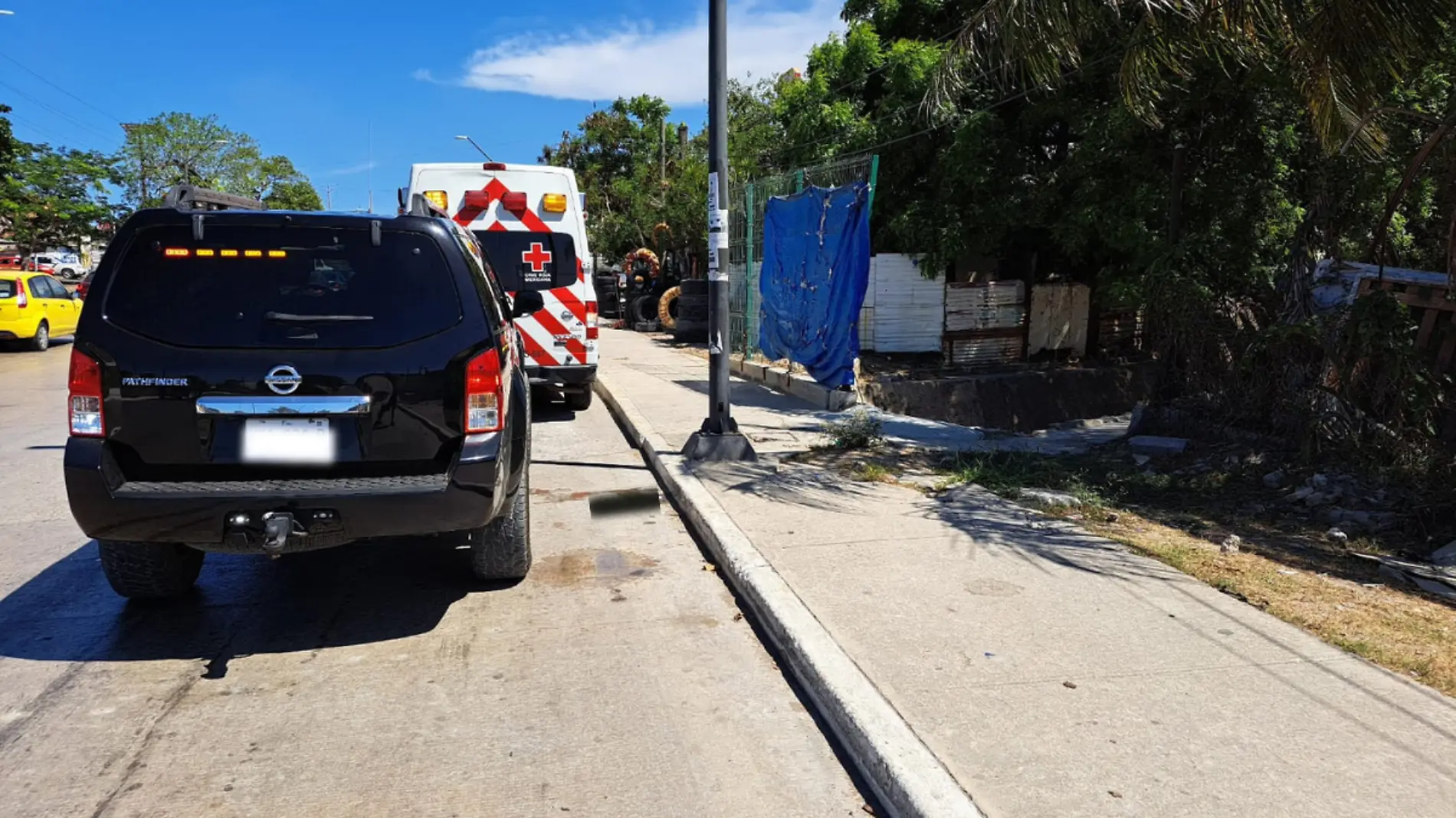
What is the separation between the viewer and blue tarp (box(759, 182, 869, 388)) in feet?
33.7

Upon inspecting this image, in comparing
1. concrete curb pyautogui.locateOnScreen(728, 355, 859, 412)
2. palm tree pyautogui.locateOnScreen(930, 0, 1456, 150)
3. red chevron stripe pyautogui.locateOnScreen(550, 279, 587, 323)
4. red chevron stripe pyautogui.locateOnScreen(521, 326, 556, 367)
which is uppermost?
palm tree pyautogui.locateOnScreen(930, 0, 1456, 150)

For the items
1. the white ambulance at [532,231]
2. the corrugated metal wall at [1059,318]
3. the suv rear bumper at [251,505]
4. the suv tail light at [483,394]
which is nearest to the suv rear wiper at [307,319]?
the suv tail light at [483,394]

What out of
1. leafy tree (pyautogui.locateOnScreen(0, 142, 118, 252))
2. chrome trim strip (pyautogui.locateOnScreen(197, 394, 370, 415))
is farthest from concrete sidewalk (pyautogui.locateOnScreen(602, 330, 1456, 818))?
leafy tree (pyautogui.locateOnScreen(0, 142, 118, 252))

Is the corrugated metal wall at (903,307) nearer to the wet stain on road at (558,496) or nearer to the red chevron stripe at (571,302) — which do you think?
the red chevron stripe at (571,302)

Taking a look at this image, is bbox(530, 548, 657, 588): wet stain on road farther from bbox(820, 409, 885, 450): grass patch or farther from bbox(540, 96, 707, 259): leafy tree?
bbox(540, 96, 707, 259): leafy tree

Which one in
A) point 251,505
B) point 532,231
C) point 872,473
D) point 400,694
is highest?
point 532,231

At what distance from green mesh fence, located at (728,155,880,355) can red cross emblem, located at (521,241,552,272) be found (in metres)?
2.53

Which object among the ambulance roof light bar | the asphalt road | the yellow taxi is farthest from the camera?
the yellow taxi

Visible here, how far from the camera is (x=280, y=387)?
412 cm

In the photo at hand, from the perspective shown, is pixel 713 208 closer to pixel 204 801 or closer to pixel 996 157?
pixel 204 801

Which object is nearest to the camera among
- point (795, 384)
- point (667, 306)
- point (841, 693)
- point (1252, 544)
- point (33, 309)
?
point (841, 693)

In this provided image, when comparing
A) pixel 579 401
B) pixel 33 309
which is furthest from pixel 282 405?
pixel 33 309

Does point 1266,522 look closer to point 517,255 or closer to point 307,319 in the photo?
point 307,319

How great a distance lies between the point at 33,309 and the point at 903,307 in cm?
1711
